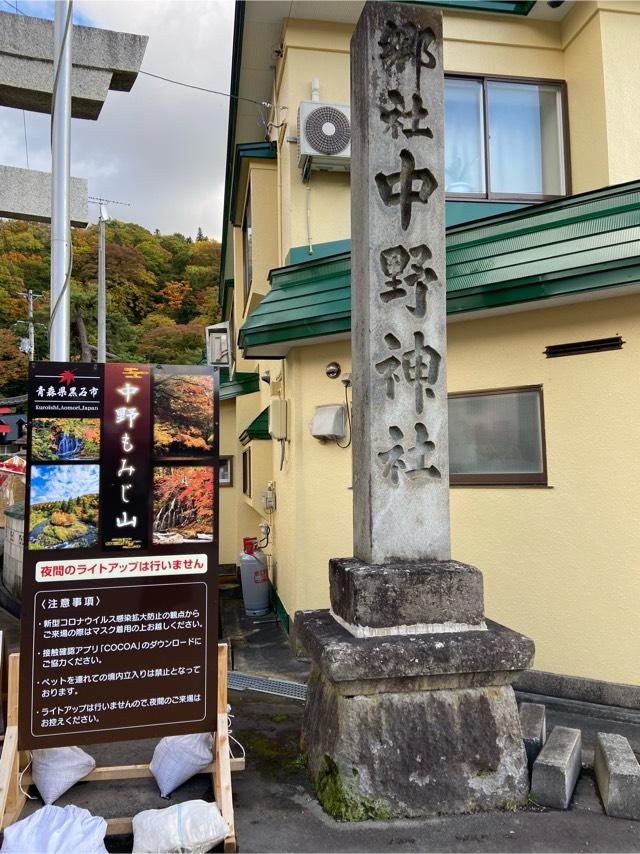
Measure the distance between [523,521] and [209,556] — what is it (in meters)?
3.62

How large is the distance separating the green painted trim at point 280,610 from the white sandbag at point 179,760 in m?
3.94

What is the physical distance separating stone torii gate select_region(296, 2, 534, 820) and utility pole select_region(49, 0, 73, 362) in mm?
3117

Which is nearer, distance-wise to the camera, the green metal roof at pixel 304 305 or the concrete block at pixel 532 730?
the concrete block at pixel 532 730

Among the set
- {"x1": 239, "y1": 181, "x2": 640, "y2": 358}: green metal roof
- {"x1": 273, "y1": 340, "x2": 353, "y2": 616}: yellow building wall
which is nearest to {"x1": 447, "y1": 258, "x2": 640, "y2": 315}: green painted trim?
{"x1": 239, "y1": 181, "x2": 640, "y2": 358}: green metal roof

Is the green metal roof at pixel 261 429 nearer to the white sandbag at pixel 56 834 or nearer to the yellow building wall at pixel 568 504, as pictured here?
the yellow building wall at pixel 568 504

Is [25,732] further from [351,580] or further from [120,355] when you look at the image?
[120,355]

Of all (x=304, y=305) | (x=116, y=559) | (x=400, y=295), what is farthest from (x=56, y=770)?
(x=304, y=305)

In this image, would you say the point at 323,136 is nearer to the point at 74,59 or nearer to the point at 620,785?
the point at 74,59

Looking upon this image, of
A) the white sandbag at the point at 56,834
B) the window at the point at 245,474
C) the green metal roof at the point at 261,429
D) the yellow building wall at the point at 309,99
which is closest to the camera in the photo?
the white sandbag at the point at 56,834

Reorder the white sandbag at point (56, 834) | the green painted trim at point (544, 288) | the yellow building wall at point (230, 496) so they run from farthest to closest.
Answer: the yellow building wall at point (230, 496) < the green painted trim at point (544, 288) < the white sandbag at point (56, 834)

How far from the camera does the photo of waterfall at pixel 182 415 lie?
392 cm

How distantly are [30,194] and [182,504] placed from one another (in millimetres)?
4444

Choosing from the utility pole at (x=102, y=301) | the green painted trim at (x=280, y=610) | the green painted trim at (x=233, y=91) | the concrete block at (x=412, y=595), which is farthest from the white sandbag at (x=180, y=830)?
the utility pole at (x=102, y=301)

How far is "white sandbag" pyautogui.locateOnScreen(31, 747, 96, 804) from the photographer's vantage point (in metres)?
3.88
